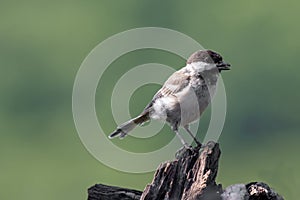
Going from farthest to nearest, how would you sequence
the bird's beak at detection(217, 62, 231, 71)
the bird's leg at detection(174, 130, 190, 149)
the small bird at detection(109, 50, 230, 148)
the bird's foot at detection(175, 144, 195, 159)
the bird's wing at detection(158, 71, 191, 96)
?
the bird's wing at detection(158, 71, 191, 96), the small bird at detection(109, 50, 230, 148), the bird's beak at detection(217, 62, 231, 71), the bird's leg at detection(174, 130, 190, 149), the bird's foot at detection(175, 144, 195, 159)

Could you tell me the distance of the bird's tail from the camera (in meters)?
15.7

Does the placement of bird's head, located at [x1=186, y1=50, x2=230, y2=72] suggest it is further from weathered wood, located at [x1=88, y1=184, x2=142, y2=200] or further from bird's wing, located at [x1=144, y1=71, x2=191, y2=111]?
weathered wood, located at [x1=88, y1=184, x2=142, y2=200]

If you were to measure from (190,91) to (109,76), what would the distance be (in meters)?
33.4

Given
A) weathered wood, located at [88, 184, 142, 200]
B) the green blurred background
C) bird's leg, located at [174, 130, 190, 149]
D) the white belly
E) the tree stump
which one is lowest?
weathered wood, located at [88, 184, 142, 200]

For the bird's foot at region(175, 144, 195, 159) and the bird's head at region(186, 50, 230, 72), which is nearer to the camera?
the bird's foot at region(175, 144, 195, 159)

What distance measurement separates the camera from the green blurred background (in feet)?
Answer: 137

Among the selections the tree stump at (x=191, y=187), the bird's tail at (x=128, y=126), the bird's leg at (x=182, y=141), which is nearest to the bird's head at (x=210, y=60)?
the bird's leg at (x=182, y=141)

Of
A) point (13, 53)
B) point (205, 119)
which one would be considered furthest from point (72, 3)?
point (205, 119)

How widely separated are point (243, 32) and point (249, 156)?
19.5 metres

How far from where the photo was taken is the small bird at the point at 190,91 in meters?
14.7

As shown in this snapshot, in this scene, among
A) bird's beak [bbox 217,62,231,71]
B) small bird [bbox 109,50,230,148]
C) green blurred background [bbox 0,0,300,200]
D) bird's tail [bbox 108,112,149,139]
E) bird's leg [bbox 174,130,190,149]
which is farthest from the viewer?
green blurred background [bbox 0,0,300,200]

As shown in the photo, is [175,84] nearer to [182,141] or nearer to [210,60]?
[210,60]

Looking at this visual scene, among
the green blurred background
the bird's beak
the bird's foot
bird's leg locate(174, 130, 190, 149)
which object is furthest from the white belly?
the green blurred background

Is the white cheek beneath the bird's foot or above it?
above
